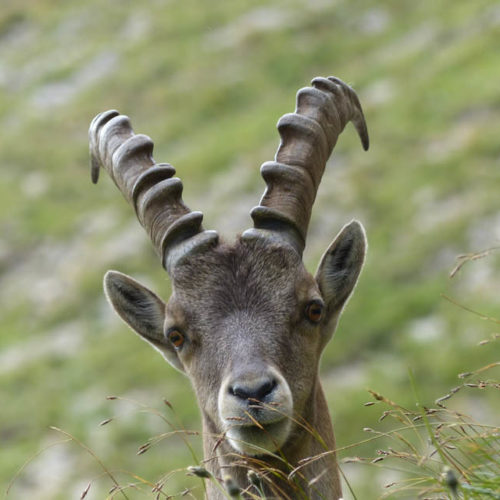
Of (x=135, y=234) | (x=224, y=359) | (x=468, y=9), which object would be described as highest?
(x=468, y=9)

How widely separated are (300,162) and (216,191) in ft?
112

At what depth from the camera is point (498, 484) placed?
18.5 ft

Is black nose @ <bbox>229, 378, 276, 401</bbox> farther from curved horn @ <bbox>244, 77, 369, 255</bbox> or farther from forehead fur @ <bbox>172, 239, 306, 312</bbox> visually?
curved horn @ <bbox>244, 77, 369, 255</bbox>

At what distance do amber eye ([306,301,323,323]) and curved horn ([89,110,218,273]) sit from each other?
3.23 feet

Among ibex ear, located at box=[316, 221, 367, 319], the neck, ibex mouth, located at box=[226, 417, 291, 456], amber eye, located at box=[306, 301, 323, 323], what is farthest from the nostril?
ibex ear, located at box=[316, 221, 367, 319]

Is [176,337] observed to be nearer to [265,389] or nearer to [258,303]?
[258,303]

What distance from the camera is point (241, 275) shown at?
7.98 metres

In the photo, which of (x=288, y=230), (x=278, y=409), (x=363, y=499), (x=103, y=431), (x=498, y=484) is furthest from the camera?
(x=103, y=431)

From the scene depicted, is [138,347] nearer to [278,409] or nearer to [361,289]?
[361,289]

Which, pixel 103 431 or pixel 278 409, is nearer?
pixel 278 409

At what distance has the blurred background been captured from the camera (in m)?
29.7

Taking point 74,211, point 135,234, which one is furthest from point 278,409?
point 74,211

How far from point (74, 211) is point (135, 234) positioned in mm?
6370

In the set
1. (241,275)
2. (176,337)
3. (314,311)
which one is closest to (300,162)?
(241,275)
